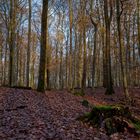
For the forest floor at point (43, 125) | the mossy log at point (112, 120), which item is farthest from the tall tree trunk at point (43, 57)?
the mossy log at point (112, 120)

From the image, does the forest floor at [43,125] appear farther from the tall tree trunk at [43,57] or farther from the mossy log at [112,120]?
the tall tree trunk at [43,57]

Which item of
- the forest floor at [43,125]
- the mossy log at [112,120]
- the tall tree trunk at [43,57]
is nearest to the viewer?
the forest floor at [43,125]

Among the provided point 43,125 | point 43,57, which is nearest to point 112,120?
point 43,125

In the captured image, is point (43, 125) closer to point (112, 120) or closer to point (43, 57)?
point (112, 120)

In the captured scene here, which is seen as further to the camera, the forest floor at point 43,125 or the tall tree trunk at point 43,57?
the tall tree trunk at point 43,57

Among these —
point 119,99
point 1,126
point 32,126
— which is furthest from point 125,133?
point 119,99

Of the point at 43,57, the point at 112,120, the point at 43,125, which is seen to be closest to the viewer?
the point at 43,125

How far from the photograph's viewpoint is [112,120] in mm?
9000

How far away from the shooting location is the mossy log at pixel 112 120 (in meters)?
8.88

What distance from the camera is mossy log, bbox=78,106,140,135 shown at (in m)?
8.88

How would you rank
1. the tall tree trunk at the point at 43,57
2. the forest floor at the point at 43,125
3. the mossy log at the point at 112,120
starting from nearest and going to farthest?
the forest floor at the point at 43,125, the mossy log at the point at 112,120, the tall tree trunk at the point at 43,57

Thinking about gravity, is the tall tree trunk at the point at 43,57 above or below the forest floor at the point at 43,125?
above

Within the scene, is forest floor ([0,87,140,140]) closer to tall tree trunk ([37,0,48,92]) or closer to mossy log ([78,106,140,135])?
mossy log ([78,106,140,135])

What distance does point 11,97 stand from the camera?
14.1 meters
